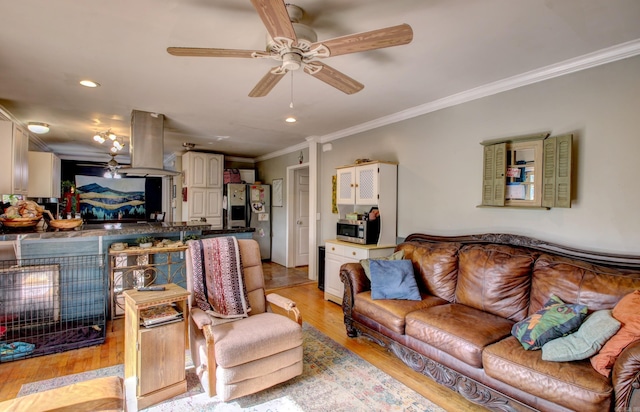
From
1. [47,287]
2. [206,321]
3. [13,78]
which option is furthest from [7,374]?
[13,78]

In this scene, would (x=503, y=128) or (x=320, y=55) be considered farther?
(x=503, y=128)

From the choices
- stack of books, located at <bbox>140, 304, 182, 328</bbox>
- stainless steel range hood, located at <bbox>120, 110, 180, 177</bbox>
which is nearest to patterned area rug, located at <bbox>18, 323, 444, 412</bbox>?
stack of books, located at <bbox>140, 304, 182, 328</bbox>

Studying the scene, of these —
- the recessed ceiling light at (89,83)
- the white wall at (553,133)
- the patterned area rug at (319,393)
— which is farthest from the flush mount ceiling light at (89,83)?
the white wall at (553,133)

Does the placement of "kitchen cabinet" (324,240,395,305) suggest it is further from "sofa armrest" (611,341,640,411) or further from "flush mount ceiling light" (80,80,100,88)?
"flush mount ceiling light" (80,80,100,88)

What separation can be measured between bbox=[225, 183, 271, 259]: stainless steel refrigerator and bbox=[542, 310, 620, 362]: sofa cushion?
546cm

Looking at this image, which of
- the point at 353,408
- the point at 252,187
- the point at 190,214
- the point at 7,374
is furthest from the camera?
the point at 252,187

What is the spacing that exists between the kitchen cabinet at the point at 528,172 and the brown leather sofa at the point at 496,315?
0.36m

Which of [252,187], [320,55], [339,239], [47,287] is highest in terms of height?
[320,55]

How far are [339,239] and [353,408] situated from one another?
2460mm

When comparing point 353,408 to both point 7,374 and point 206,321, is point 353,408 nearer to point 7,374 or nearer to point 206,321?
point 206,321

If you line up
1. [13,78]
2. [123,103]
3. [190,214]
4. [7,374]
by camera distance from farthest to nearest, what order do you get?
1. [190,214]
2. [123,103]
3. [13,78]
4. [7,374]

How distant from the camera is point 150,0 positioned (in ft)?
5.72

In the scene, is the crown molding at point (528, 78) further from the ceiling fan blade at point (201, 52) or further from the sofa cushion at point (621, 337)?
the ceiling fan blade at point (201, 52)

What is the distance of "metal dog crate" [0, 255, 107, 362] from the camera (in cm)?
281
